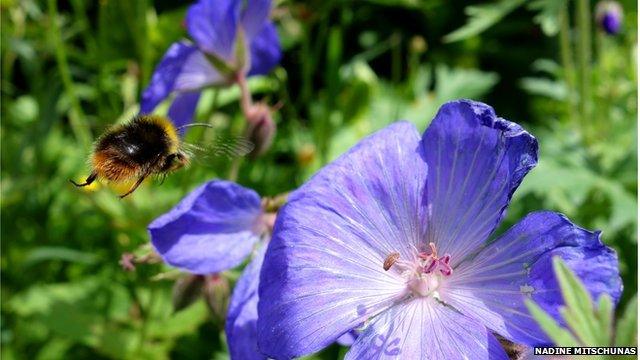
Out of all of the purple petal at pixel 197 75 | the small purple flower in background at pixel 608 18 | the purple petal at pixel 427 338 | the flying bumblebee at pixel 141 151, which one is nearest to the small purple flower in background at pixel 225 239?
the flying bumblebee at pixel 141 151

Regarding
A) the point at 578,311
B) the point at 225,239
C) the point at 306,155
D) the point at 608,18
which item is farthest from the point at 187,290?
the point at 608,18

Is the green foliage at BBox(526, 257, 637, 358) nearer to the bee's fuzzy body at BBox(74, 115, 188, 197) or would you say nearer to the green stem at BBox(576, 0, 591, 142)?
the bee's fuzzy body at BBox(74, 115, 188, 197)

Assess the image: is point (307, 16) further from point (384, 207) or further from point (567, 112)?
point (384, 207)

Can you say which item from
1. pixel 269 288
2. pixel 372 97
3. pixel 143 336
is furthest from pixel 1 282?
pixel 269 288

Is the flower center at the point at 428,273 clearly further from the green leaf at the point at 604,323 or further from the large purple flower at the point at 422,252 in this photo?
the green leaf at the point at 604,323

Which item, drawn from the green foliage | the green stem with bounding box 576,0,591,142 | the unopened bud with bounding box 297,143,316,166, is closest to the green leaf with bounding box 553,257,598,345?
the green foliage

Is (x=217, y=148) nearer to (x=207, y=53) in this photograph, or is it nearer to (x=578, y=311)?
(x=207, y=53)

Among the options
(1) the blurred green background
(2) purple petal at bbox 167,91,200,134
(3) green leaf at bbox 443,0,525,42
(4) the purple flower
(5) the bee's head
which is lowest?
(1) the blurred green background
